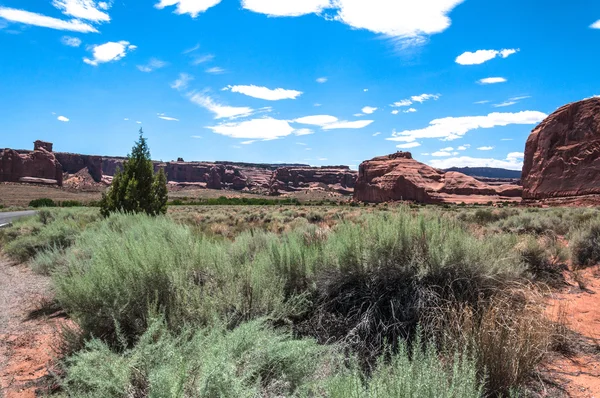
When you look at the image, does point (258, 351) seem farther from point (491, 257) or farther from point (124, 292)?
point (491, 257)

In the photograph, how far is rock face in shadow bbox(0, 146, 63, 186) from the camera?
365 ft

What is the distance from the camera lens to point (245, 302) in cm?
388

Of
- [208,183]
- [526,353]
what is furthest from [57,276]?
[208,183]

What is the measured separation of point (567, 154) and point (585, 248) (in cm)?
4903

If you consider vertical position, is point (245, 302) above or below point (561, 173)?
below

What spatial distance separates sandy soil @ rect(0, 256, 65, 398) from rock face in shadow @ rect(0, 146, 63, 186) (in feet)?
409

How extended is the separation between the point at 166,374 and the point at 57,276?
348 cm

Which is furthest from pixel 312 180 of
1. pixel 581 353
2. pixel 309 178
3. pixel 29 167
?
pixel 581 353

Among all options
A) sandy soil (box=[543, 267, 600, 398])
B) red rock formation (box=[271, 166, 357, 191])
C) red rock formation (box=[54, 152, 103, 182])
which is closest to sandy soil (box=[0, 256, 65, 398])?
sandy soil (box=[543, 267, 600, 398])

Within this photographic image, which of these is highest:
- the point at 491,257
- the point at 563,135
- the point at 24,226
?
the point at 563,135

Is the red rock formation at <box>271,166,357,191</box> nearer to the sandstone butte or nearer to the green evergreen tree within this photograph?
the sandstone butte

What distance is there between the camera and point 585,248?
879cm

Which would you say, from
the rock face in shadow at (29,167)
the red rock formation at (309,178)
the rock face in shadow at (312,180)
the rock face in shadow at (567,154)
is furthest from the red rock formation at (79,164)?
the rock face in shadow at (567,154)

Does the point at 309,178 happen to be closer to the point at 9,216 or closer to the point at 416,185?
the point at 416,185
